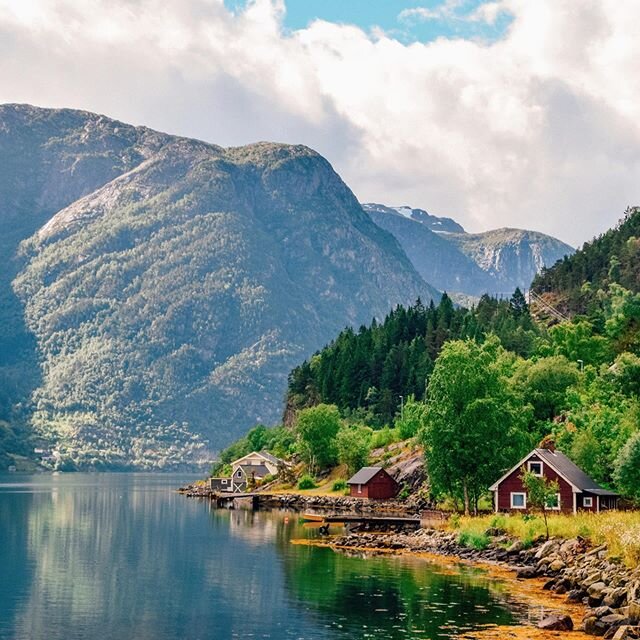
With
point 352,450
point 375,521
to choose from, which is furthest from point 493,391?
point 352,450

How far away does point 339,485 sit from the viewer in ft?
486

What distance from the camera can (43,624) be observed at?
5159cm

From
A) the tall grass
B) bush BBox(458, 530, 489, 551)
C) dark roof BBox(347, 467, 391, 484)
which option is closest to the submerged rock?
the tall grass

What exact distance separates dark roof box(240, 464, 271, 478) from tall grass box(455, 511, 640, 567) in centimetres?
9982

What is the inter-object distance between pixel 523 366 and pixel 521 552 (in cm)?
5467

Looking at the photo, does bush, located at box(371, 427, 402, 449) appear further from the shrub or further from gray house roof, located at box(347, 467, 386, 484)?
gray house roof, located at box(347, 467, 386, 484)

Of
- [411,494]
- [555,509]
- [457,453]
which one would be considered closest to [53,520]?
[411,494]

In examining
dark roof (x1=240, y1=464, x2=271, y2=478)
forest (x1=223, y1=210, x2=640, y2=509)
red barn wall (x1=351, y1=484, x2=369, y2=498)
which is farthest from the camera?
dark roof (x1=240, y1=464, x2=271, y2=478)

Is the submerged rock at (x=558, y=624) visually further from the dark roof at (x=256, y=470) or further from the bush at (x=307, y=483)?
the dark roof at (x=256, y=470)

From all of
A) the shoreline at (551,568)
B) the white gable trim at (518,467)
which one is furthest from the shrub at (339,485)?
the white gable trim at (518,467)

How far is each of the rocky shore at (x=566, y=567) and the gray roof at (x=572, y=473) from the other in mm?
9134

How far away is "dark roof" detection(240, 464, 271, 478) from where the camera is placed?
598 ft

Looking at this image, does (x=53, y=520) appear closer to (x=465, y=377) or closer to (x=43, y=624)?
(x=465, y=377)

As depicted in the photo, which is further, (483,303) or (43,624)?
(483,303)
